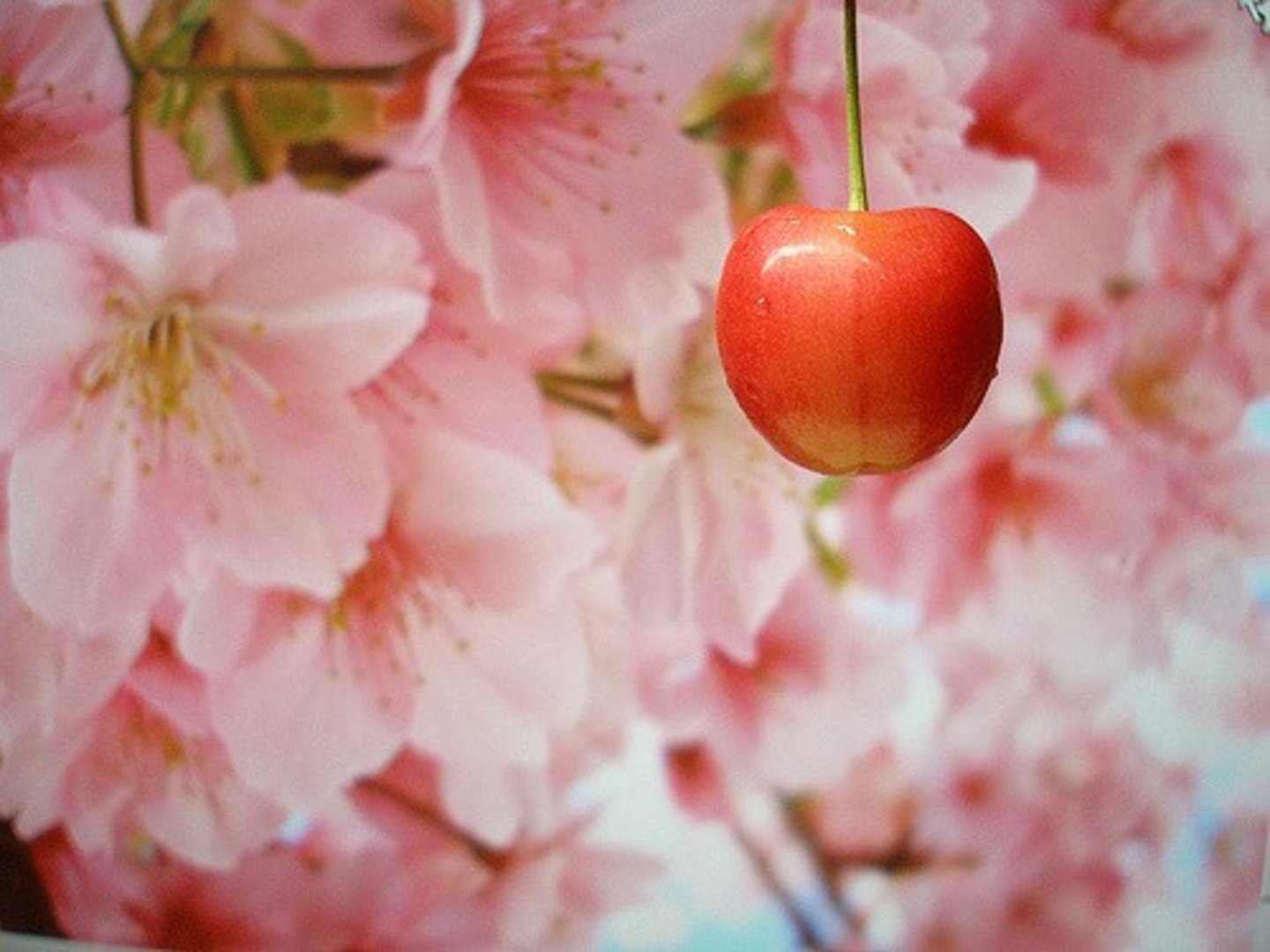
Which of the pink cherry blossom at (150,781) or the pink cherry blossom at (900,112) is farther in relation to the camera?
the pink cherry blossom at (150,781)

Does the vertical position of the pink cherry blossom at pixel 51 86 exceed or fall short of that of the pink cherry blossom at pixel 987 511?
it exceeds it

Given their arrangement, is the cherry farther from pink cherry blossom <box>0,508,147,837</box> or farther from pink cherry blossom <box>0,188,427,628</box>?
pink cherry blossom <box>0,508,147,837</box>

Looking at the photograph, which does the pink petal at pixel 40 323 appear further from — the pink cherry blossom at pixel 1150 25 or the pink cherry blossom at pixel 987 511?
the pink cherry blossom at pixel 1150 25

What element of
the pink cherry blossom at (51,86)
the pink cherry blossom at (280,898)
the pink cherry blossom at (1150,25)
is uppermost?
the pink cherry blossom at (1150,25)

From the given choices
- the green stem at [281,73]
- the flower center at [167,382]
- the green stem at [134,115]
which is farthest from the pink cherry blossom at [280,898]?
the green stem at [281,73]

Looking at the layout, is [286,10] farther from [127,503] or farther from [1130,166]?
[1130,166]

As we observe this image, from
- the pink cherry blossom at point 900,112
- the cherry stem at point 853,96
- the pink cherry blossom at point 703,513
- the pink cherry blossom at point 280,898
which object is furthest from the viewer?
the pink cherry blossom at point 280,898
